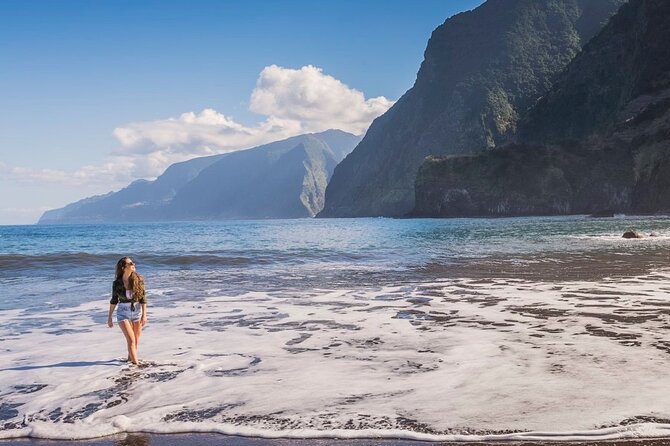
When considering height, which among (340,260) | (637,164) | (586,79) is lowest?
(340,260)

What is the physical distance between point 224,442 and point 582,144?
504ft

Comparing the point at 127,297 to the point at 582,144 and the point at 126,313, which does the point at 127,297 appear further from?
the point at 582,144

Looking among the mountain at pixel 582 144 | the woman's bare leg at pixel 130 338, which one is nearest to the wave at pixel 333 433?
the woman's bare leg at pixel 130 338

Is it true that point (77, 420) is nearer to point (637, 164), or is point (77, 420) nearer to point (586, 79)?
point (637, 164)

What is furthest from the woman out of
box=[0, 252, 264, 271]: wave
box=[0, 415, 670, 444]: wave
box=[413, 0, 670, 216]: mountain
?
box=[413, 0, 670, 216]: mountain

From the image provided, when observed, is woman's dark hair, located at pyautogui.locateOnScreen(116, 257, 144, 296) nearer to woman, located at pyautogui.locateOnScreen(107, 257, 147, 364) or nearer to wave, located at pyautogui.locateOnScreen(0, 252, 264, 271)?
woman, located at pyautogui.locateOnScreen(107, 257, 147, 364)

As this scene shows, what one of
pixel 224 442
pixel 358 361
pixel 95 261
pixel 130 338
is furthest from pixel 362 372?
pixel 95 261

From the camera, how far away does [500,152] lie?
150875 millimetres

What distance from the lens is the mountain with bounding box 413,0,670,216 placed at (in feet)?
411

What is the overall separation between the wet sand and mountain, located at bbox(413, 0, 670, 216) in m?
120

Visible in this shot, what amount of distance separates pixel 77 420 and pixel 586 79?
182 m

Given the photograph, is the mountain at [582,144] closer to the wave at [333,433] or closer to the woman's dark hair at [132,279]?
the woman's dark hair at [132,279]

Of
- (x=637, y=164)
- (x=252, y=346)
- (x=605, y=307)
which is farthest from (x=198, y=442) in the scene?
(x=637, y=164)

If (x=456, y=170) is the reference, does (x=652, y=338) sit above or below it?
below
